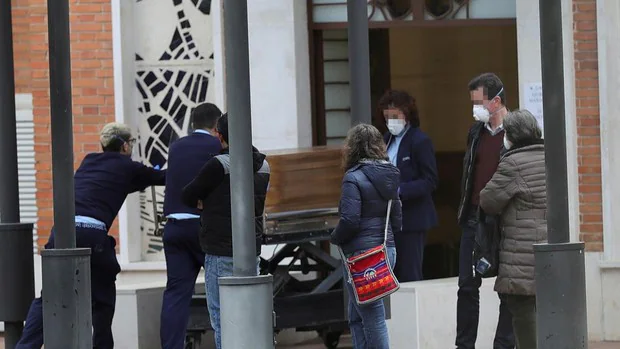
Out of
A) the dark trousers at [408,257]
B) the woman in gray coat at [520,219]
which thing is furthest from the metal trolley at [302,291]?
the woman in gray coat at [520,219]

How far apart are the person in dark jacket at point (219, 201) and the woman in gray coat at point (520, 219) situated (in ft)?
4.55

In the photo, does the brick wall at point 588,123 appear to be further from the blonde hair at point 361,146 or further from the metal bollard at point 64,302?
the metal bollard at point 64,302

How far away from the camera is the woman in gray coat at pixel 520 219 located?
8961 mm

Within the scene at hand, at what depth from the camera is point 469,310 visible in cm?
1017

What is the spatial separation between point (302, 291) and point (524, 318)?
282 centimetres

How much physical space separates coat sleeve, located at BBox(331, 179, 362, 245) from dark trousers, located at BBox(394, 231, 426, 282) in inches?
80.6

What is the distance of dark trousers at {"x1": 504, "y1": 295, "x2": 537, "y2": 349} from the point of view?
355 inches

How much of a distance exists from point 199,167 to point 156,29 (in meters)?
3.09

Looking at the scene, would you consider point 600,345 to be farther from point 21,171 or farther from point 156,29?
point 21,171

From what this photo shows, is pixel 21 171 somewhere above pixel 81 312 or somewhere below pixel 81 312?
above

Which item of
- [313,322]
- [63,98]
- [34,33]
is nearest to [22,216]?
[34,33]

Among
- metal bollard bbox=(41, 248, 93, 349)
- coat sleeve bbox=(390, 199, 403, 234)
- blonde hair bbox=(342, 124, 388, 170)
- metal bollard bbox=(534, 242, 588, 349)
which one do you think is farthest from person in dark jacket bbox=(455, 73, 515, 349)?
metal bollard bbox=(41, 248, 93, 349)

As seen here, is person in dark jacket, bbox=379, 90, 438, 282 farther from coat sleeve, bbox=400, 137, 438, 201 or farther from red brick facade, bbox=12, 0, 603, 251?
red brick facade, bbox=12, 0, 603, 251

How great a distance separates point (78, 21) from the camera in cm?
1280
